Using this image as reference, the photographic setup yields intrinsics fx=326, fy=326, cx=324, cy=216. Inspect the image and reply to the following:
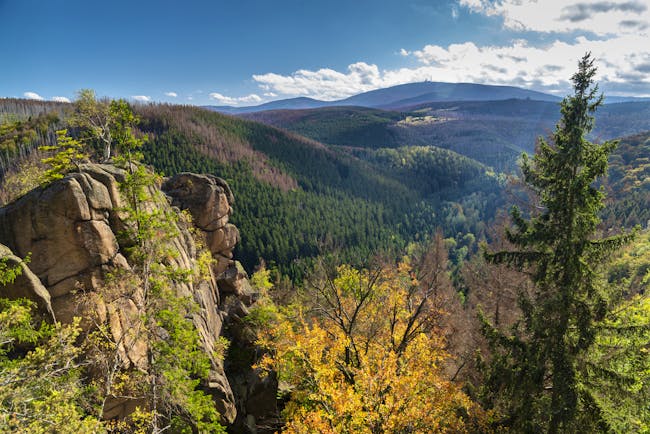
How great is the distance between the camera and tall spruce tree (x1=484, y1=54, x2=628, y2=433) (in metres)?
13.8

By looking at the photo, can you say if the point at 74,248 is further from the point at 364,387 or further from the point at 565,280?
the point at 565,280

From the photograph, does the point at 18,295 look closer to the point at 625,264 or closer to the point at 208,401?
the point at 208,401

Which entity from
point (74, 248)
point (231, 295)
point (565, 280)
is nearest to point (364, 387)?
point (565, 280)

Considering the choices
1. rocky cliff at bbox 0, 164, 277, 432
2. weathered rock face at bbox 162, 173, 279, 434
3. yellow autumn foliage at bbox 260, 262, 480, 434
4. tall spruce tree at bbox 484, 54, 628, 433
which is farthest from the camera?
weathered rock face at bbox 162, 173, 279, 434

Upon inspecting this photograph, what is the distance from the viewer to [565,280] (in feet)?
47.1

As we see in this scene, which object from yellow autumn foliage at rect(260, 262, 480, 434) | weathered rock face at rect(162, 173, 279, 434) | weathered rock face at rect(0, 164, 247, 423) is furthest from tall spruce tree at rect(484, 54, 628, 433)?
weathered rock face at rect(0, 164, 247, 423)

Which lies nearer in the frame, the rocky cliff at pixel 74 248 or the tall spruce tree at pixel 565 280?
the tall spruce tree at pixel 565 280

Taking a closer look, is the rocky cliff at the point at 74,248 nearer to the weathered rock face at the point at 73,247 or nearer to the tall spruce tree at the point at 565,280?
the weathered rock face at the point at 73,247

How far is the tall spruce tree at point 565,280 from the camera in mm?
13758

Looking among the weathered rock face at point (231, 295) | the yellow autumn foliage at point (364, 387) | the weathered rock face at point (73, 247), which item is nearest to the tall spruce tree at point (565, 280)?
the yellow autumn foliage at point (364, 387)

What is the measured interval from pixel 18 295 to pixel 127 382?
629 centimetres

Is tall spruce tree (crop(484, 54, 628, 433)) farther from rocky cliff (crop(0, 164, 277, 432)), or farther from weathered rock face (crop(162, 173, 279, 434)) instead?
rocky cliff (crop(0, 164, 277, 432))

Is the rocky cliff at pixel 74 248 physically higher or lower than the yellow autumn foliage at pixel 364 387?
higher

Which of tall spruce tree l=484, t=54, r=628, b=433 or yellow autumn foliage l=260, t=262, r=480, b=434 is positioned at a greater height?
tall spruce tree l=484, t=54, r=628, b=433
